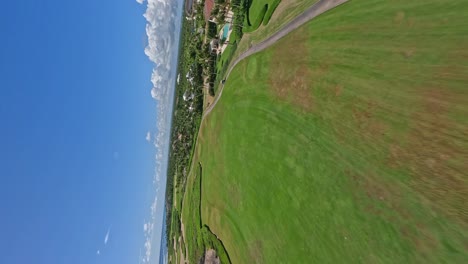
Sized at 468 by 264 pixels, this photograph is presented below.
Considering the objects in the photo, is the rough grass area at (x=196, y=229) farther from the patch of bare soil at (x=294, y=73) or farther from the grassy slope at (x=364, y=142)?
the patch of bare soil at (x=294, y=73)

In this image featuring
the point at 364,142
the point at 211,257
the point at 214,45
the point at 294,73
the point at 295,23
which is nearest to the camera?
the point at 364,142

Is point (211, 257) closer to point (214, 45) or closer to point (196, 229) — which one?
point (196, 229)

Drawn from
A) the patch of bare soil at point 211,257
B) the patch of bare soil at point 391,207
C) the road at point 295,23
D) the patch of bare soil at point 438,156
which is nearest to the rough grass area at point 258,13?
the road at point 295,23

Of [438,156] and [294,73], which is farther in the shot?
[294,73]

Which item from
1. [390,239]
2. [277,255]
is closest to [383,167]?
[390,239]

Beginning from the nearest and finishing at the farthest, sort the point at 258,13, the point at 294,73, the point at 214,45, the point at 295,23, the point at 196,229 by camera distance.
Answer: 1. the point at 294,73
2. the point at 295,23
3. the point at 258,13
4. the point at 196,229
5. the point at 214,45

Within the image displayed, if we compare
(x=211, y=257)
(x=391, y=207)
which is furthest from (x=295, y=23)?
(x=211, y=257)
